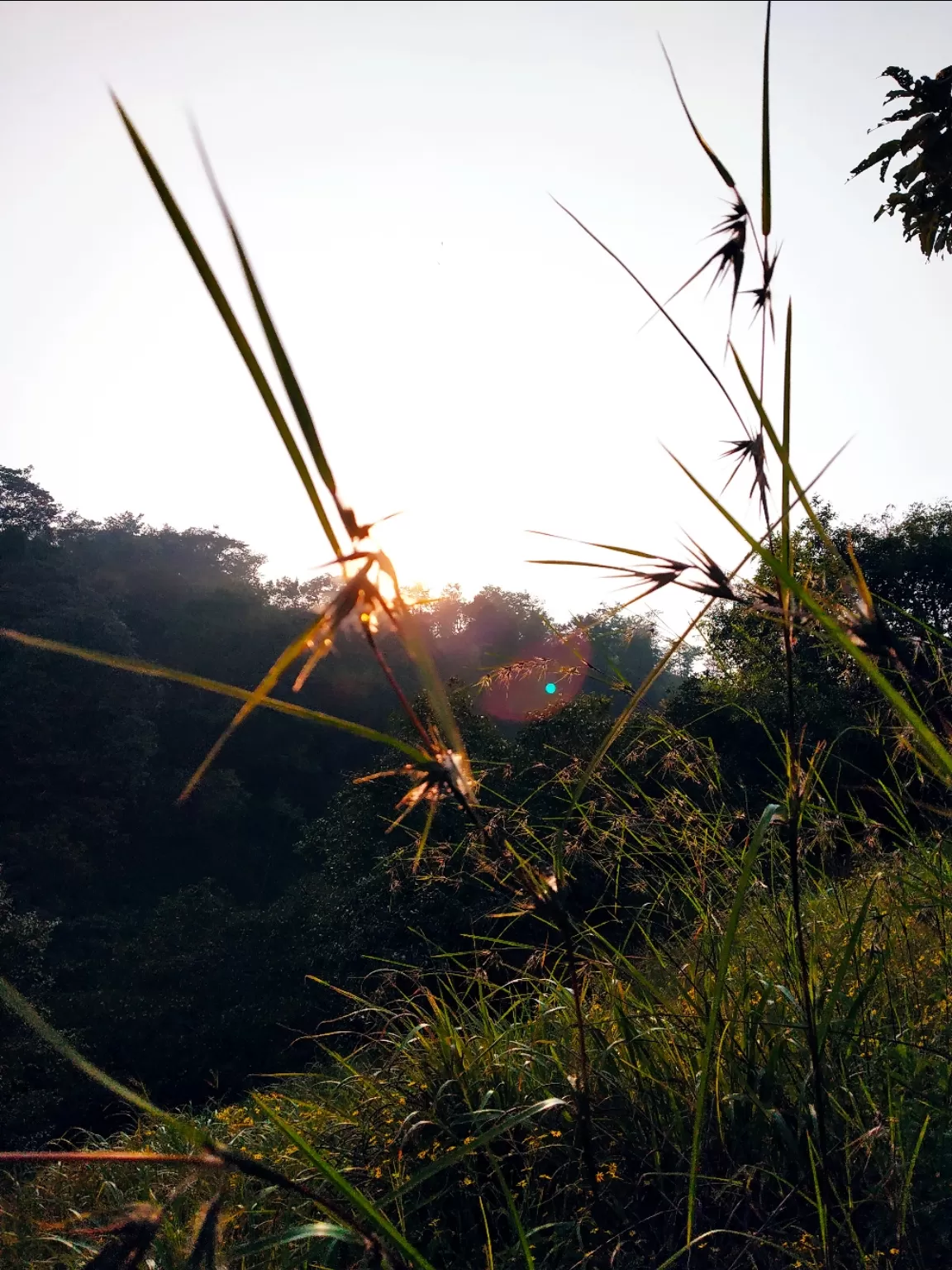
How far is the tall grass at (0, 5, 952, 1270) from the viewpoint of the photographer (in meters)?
0.57

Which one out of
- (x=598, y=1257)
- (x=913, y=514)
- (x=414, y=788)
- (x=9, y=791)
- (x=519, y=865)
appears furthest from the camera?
(x=9, y=791)

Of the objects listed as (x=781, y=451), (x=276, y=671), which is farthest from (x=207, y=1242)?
(x=781, y=451)

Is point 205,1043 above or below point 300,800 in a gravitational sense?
below

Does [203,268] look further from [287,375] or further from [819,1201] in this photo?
[819,1201]

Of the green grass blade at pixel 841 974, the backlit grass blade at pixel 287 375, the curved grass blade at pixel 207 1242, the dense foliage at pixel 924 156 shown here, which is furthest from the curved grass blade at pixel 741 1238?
the dense foliage at pixel 924 156

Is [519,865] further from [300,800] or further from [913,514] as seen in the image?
[300,800]

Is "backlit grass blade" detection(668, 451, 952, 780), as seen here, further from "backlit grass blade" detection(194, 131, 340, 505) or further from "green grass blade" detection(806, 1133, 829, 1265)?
"green grass blade" detection(806, 1133, 829, 1265)

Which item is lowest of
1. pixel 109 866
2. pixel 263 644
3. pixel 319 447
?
pixel 109 866

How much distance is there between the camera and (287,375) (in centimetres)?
45

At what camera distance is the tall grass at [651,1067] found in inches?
22.4

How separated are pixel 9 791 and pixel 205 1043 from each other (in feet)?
26.2

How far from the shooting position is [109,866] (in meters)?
17.8

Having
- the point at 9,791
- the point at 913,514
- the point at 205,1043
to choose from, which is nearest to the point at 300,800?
the point at 9,791

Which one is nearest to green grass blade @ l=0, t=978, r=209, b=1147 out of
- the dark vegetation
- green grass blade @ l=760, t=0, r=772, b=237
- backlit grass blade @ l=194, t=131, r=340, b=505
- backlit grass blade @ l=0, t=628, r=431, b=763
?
backlit grass blade @ l=0, t=628, r=431, b=763
